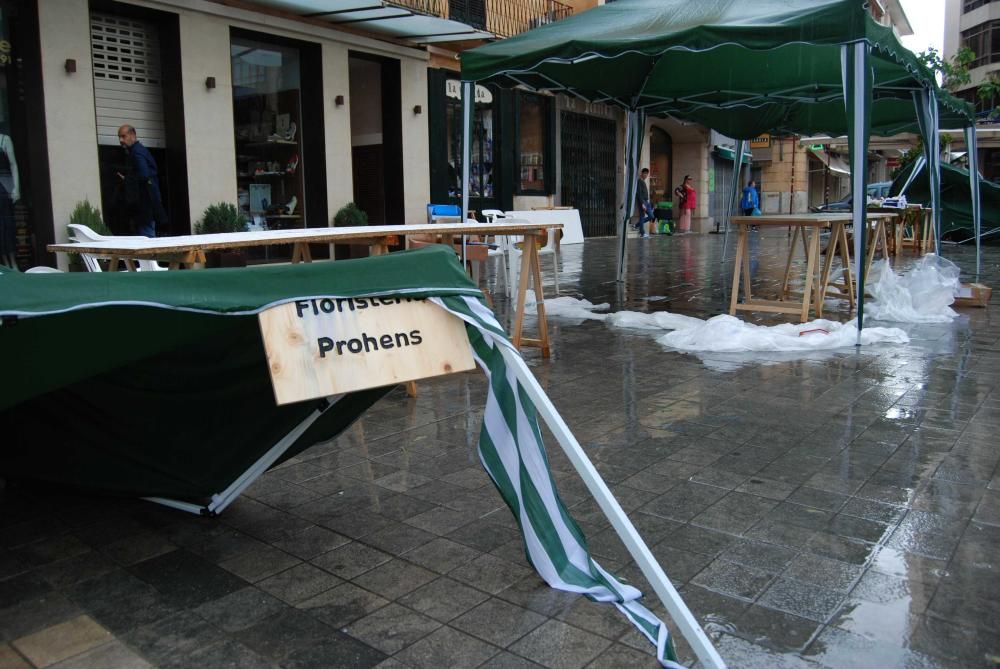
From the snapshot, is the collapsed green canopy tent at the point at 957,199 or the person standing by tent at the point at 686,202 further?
the person standing by tent at the point at 686,202

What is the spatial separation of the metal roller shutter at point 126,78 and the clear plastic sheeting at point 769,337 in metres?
8.37

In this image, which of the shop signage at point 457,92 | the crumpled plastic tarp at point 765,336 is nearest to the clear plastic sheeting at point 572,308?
the crumpled plastic tarp at point 765,336

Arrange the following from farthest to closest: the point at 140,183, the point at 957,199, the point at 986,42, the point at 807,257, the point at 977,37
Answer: the point at 977,37
the point at 986,42
the point at 957,199
the point at 140,183
the point at 807,257

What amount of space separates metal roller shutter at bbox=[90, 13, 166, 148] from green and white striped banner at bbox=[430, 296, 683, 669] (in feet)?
34.0

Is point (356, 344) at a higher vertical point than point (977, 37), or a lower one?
lower

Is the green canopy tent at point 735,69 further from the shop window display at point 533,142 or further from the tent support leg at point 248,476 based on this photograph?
the shop window display at point 533,142

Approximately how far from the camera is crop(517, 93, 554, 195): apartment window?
20203 millimetres

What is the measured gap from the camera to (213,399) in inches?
121

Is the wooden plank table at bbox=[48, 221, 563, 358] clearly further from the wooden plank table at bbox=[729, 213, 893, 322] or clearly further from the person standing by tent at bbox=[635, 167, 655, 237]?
the person standing by tent at bbox=[635, 167, 655, 237]

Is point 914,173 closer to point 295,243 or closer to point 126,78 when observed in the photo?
point 126,78

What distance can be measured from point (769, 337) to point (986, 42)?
6226cm

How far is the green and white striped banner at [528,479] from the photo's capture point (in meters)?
2.39

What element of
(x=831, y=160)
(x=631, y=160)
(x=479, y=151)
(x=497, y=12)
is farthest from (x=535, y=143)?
(x=831, y=160)

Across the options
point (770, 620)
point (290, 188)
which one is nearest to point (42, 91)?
point (290, 188)
